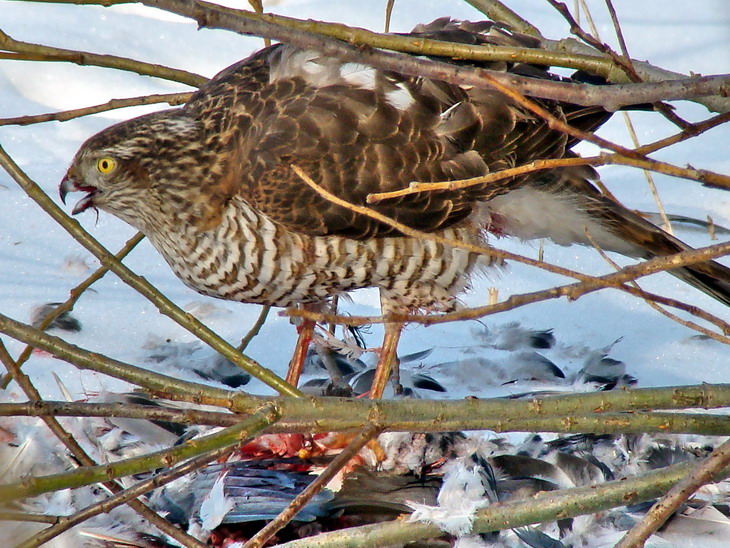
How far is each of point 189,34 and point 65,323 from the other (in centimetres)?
254

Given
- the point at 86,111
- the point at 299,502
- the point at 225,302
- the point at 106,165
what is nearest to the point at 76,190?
the point at 106,165

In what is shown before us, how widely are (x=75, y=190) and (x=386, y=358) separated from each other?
122 cm

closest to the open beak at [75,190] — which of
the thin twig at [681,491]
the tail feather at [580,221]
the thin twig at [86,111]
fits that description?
the thin twig at [86,111]

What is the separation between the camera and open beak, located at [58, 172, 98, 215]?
3168 mm

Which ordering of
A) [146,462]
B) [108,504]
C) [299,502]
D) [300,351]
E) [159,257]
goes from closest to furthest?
[146,462] → [108,504] → [299,502] → [300,351] → [159,257]

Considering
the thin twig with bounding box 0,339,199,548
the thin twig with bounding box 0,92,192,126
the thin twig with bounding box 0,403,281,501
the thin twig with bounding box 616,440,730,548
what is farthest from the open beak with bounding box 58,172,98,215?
the thin twig with bounding box 616,440,730,548

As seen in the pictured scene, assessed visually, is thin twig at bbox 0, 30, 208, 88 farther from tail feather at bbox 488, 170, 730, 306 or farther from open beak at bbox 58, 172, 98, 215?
tail feather at bbox 488, 170, 730, 306

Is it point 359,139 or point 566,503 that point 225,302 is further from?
point 566,503

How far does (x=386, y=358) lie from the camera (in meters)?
3.46

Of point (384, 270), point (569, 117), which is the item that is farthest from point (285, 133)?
point (569, 117)

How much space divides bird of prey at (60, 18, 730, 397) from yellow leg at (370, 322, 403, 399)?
0.01 m

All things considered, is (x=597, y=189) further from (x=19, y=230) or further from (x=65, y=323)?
(x=19, y=230)

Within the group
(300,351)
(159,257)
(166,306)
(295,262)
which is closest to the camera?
(166,306)

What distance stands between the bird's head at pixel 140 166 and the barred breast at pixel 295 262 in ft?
0.48
